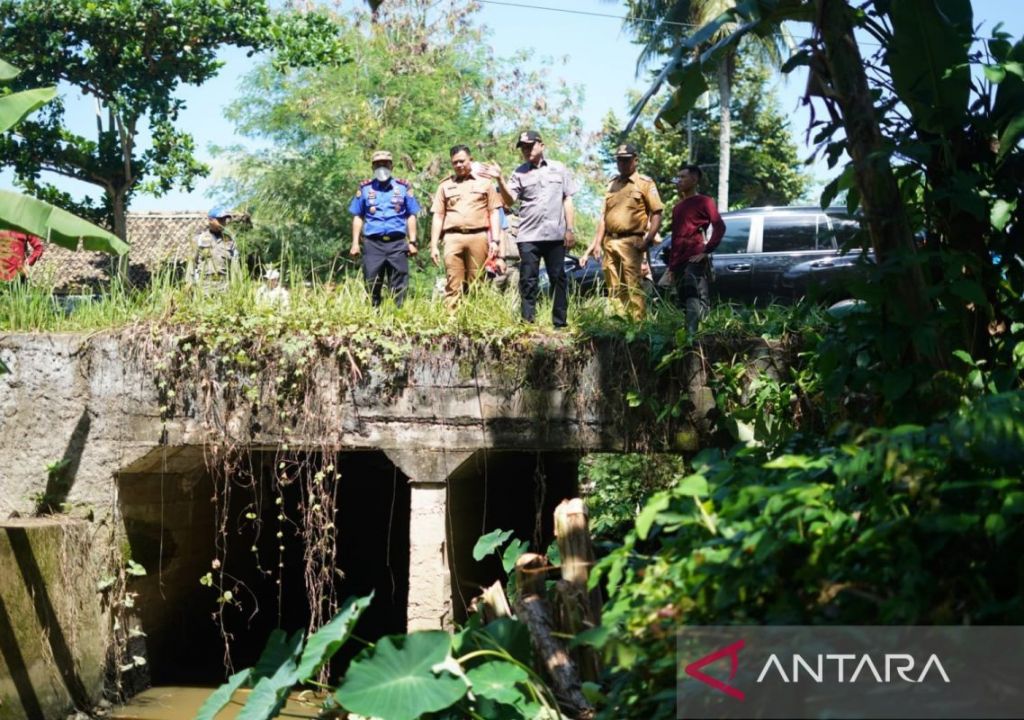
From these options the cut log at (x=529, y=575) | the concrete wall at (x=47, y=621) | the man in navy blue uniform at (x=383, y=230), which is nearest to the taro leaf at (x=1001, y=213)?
the cut log at (x=529, y=575)

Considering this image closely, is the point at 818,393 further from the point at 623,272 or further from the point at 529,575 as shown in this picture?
the point at 529,575

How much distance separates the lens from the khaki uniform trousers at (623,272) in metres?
9.20

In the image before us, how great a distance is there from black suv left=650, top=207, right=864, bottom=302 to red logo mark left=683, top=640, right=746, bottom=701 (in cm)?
902

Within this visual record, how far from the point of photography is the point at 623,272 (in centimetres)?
948

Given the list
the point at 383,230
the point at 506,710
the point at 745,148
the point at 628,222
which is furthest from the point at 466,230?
the point at 745,148

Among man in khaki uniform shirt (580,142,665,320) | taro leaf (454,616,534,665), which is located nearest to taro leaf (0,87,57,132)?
man in khaki uniform shirt (580,142,665,320)

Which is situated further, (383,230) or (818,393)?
(383,230)

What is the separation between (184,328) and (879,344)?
5.82 m

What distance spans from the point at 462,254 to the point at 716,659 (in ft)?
21.3

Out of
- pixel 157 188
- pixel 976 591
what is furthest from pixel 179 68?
pixel 976 591

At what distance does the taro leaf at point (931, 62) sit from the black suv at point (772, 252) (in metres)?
6.75

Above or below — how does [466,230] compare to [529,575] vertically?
above

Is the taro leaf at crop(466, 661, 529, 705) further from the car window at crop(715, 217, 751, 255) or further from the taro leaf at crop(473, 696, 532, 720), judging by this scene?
the car window at crop(715, 217, 751, 255)

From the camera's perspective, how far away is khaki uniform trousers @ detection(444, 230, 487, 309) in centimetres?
949
